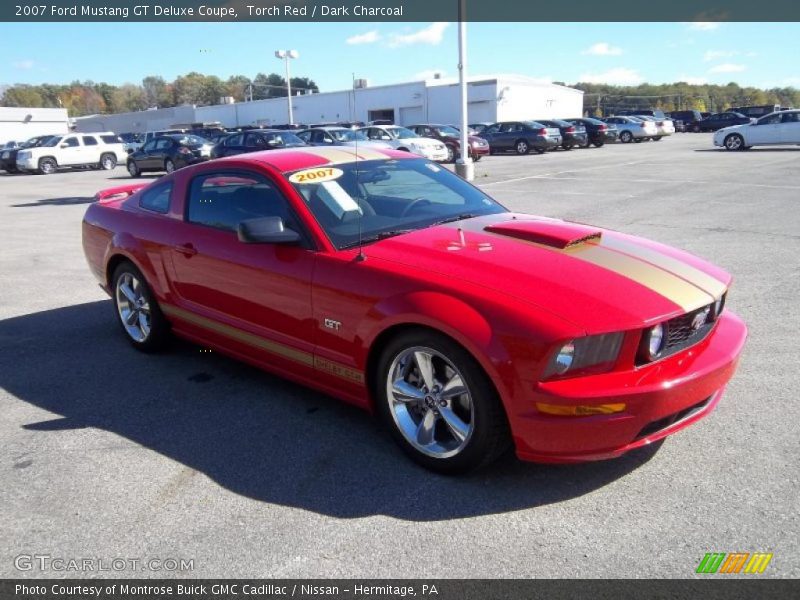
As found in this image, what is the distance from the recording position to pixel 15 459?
364cm

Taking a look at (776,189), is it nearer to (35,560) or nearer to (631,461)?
(631,461)

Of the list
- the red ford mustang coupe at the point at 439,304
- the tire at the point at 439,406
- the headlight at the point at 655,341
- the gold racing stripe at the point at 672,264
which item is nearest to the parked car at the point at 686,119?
the red ford mustang coupe at the point at 439,304

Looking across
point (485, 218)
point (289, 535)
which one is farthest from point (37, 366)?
point (485, 218)

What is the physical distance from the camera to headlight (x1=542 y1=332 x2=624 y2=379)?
2857 millimetres

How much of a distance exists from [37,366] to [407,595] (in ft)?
12.5

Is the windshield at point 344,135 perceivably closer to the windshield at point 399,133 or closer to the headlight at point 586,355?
the windshield at point 399,133

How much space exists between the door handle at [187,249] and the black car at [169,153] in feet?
65.3

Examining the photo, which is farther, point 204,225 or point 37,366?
point 37,366

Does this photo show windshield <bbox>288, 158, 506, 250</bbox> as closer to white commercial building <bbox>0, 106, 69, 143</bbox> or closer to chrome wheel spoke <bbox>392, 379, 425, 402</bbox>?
chrome wheel spoke <bbox>392, 379, 425, 402</bbox>

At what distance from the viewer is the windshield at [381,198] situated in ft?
12.8

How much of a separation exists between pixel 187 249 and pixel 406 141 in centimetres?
1981

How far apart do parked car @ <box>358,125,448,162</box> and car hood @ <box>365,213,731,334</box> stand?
1989cm

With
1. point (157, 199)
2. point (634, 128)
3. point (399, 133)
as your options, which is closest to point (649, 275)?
point (157, 199)

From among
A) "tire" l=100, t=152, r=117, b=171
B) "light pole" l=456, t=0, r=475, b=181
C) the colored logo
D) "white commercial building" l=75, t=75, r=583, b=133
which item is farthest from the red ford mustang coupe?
"white commercial building" l=75, t=75, r=583, b=133
